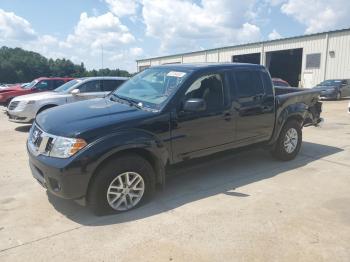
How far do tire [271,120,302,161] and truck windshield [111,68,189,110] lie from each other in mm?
2465

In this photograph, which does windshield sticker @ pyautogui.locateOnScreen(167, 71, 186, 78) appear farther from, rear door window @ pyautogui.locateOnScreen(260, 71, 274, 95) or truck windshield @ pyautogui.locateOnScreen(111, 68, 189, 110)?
rear door window @ pyautogui.locateOnScreen(260, 71, 274, 95)

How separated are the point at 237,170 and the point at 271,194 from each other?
113 cm

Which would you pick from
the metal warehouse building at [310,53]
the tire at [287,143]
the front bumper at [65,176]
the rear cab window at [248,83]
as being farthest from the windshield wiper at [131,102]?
the metal warehouse building at [310,53]

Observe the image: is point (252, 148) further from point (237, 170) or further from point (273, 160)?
point (273, 160)

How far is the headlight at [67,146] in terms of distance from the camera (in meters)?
3.75

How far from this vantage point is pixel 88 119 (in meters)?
4.11

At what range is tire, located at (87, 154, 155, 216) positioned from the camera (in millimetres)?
3912

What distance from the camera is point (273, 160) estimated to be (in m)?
6.50

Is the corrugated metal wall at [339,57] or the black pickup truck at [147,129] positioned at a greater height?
the corrugated metal wall at [339,57]

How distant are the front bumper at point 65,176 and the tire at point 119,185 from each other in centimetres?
14

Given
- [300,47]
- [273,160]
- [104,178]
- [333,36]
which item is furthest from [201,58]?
[104,178]

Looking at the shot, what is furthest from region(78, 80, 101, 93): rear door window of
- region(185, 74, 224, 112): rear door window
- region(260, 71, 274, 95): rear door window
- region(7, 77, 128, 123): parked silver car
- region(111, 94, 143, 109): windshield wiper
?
region(185, 74, 224, 112): rear door window

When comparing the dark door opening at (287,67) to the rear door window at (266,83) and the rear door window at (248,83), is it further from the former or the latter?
the rear door window at (248,83)

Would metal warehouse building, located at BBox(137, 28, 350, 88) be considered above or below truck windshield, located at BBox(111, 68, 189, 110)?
above
